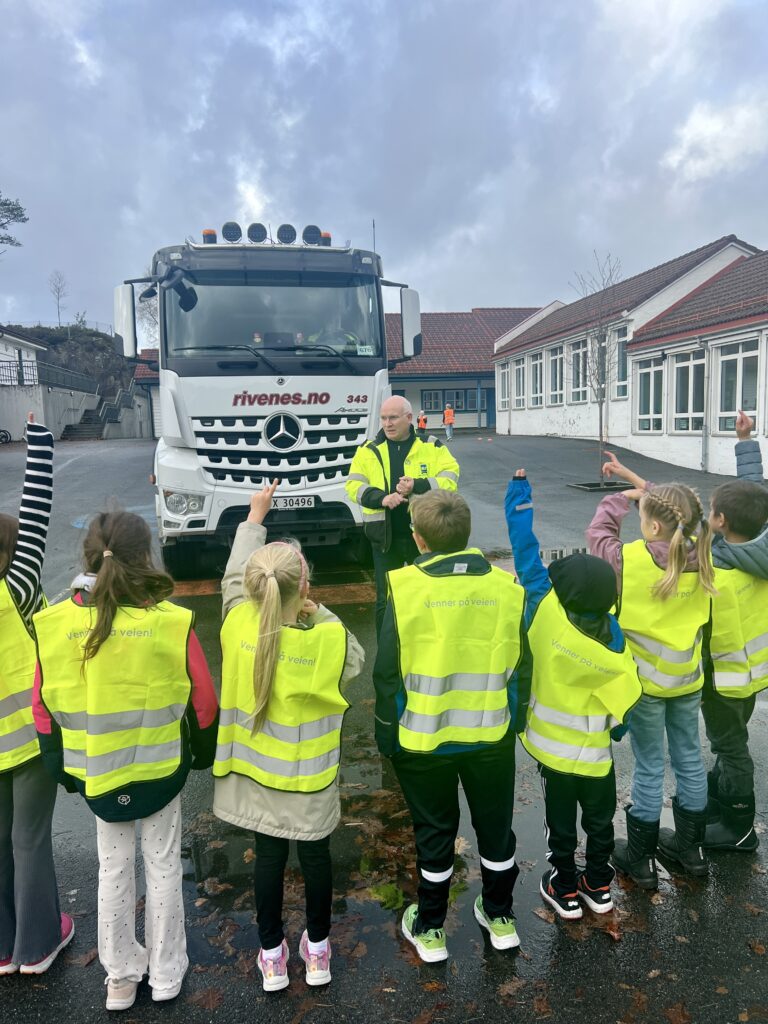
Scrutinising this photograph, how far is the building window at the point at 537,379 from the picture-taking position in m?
30.5

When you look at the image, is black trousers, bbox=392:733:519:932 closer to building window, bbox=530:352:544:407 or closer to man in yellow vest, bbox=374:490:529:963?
man in yellow vest, bbox=374:490:529:963

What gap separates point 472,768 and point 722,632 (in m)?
1.32

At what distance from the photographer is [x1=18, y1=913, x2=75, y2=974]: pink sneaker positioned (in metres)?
2.54

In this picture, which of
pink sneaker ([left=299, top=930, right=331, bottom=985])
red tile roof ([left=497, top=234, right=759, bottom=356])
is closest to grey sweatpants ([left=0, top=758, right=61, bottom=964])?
pink sneaker ([left=299, top=930, right=331, bottom=985])

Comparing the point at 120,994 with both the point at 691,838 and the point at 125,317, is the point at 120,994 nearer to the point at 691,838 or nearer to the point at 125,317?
the point at 691,838

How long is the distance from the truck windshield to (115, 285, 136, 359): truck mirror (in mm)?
341

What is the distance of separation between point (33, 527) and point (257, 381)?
4.41 m

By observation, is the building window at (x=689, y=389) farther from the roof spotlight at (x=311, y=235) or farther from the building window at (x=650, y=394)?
the roof spotlight at (x=311, y=235)

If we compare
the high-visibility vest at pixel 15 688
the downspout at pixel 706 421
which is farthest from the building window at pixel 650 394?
the high-visibility vest at pixel 15 688

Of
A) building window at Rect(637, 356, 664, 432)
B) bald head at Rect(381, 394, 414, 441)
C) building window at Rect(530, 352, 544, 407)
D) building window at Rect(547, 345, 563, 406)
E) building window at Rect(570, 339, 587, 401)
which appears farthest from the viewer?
building window at Rect(530, 352, 544, 407)

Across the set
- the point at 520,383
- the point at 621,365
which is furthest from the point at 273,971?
the point at 520,383

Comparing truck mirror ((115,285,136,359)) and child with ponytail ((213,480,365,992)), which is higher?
truck mirror ((115,285,136,359))

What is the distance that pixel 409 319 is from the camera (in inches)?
306

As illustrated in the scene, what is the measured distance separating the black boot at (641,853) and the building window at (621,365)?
2263cm
